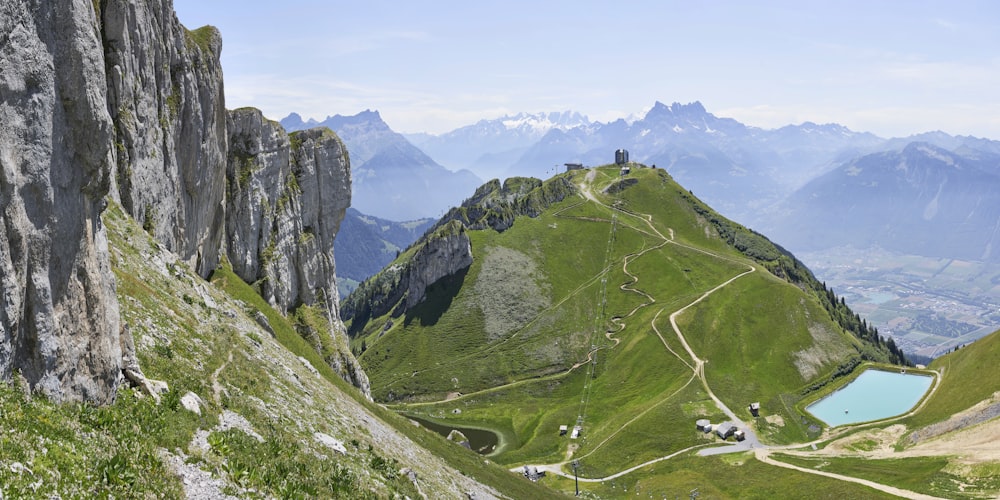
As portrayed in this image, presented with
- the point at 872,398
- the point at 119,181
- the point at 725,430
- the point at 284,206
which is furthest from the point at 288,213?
the point at 872,398

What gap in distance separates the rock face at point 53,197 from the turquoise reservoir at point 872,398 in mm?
163080

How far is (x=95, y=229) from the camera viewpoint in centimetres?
2628

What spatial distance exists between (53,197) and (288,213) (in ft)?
335

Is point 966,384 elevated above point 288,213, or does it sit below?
below

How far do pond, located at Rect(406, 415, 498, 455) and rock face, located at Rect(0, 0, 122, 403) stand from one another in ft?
486

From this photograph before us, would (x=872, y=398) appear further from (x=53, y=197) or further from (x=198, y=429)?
(x=53, y=197)

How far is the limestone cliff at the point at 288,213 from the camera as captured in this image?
353 ft

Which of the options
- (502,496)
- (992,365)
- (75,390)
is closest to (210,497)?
(75,390)

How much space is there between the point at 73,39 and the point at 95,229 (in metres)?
8.21

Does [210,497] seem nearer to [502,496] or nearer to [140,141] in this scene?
[502,496]

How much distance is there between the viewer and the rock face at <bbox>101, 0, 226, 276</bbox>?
206 ft

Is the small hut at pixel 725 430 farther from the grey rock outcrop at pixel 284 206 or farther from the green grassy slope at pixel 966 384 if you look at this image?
the grey rock outcrop at pixel 284 206

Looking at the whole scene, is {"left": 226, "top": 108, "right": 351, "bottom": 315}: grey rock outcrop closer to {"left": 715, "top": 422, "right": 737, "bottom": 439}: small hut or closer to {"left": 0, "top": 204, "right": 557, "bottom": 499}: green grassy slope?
{"left": 0, "top": 204, "right": 557, "bottom": 499}: green grassy slope

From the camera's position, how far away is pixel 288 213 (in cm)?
12050
